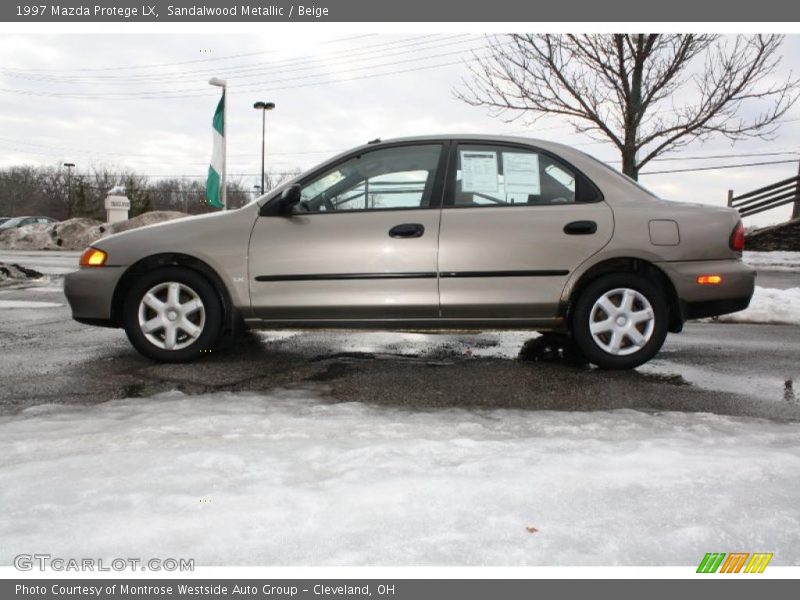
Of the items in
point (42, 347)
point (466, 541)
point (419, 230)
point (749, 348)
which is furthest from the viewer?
point (749, 348)

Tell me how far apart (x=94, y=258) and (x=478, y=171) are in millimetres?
2838

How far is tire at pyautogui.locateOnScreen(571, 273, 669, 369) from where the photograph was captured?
4496 mm

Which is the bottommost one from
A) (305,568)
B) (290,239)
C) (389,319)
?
(305,568)

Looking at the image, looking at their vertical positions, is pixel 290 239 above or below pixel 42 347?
above

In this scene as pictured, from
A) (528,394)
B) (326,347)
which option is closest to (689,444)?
(528,394)

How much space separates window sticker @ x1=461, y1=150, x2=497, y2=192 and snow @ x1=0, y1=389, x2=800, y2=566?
6.11 ft

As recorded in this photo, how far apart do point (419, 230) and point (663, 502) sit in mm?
2667

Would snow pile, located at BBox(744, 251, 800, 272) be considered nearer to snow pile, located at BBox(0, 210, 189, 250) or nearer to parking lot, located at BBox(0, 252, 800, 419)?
parking lot, located at BBox(0, 252, 800, 419)

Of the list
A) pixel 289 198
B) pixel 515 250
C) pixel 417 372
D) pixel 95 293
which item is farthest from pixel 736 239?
pixel 95 293

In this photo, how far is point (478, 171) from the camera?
4.68 metres

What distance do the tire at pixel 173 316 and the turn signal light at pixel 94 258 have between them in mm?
312

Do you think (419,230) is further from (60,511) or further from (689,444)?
(60,511)

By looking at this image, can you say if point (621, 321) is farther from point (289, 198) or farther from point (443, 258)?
point (289, 198)

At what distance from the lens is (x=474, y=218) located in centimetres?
453
